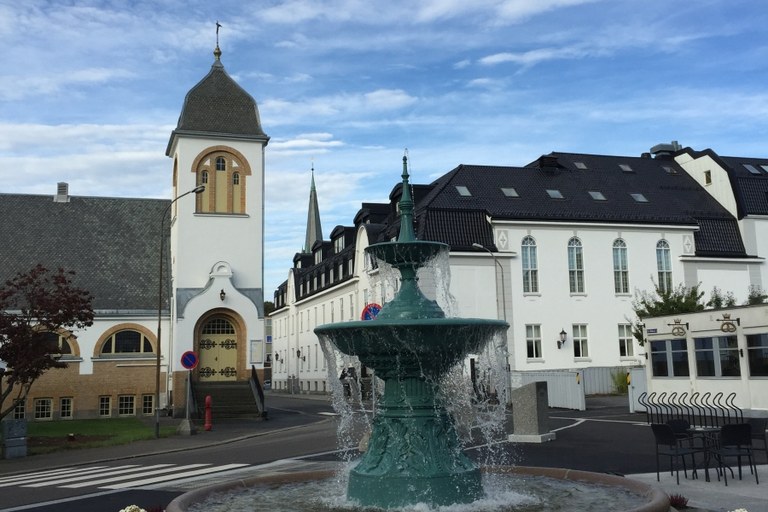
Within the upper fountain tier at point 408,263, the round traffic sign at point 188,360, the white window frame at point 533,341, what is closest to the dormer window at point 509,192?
the white window frame at point 533,341

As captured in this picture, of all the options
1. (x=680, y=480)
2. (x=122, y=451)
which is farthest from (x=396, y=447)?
(x=122, y=451)

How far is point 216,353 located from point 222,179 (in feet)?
25.3

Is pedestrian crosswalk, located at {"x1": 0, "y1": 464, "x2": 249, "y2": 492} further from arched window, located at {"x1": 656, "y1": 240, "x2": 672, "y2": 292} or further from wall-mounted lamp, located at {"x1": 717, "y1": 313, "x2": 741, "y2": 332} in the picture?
arched window, located at {"x1": 656, "y1": 240, "x2": 672, "y2": 292}

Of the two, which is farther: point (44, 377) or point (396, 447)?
point (44, 377)

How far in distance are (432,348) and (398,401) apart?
954 millimetres

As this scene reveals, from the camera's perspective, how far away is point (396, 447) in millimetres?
9297

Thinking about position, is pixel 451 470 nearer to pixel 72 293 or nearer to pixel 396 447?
pixel 396 447

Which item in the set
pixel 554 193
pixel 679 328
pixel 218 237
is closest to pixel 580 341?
pixel 554 193

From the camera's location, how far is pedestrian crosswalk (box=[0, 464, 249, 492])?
13742mm

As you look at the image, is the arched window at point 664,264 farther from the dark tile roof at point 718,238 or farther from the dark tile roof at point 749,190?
the dark tile roof at point 749,190

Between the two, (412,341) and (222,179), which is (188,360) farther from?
(412,341)

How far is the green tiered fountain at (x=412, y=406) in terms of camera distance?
29.1ft

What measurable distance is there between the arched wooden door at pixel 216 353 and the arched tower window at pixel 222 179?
505cm

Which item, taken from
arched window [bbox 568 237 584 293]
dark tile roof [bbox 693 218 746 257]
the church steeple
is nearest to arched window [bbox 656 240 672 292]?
dark tile roof [bbox 693 218 746 257]
